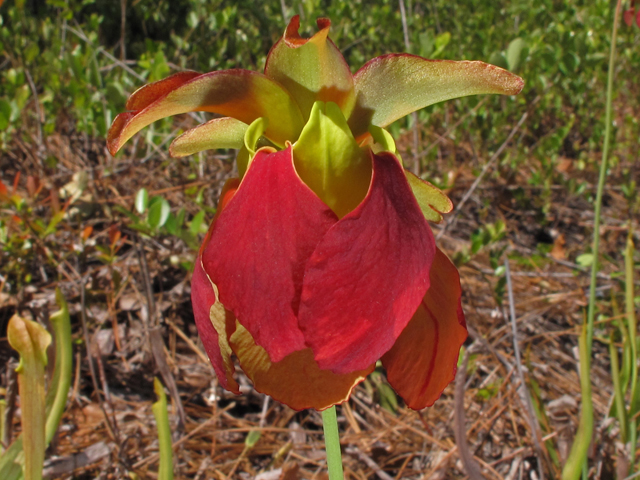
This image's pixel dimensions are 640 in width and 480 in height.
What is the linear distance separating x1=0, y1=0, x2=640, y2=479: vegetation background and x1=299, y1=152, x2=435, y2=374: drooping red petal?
0.52 meters

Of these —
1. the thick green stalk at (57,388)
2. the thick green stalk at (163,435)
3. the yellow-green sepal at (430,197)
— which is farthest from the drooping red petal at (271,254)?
the thick green stalk at (57,388)

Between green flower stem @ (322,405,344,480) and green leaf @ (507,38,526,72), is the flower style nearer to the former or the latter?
green flower stem @ (322,405,344,480)

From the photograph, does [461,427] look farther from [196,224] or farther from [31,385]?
[196,224]

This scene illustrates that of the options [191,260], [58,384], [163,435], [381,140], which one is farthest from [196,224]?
[381,140]

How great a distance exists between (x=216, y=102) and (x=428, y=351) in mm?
259

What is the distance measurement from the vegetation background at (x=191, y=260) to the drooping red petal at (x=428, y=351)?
0.44 metres

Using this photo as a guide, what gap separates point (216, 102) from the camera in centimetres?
43

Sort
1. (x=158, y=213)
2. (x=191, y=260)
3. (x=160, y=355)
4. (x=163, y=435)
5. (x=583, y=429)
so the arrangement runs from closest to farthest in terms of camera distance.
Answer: (x=163, y=435), (x=583, y=429), (x=160, y=355), (x=158, y=213), (x=191, y=260)

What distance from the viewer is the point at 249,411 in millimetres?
1454

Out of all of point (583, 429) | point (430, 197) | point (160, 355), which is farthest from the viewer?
point (160, 355)

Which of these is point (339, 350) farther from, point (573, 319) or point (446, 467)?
point (573, 319)

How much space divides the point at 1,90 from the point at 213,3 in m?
1.11

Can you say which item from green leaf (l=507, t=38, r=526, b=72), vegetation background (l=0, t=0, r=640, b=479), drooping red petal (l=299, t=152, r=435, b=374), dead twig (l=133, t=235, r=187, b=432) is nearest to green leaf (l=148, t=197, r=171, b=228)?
vegetation background (l=0, t=0, r=640, b=479)

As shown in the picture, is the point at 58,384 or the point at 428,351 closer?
the point at 428,351
